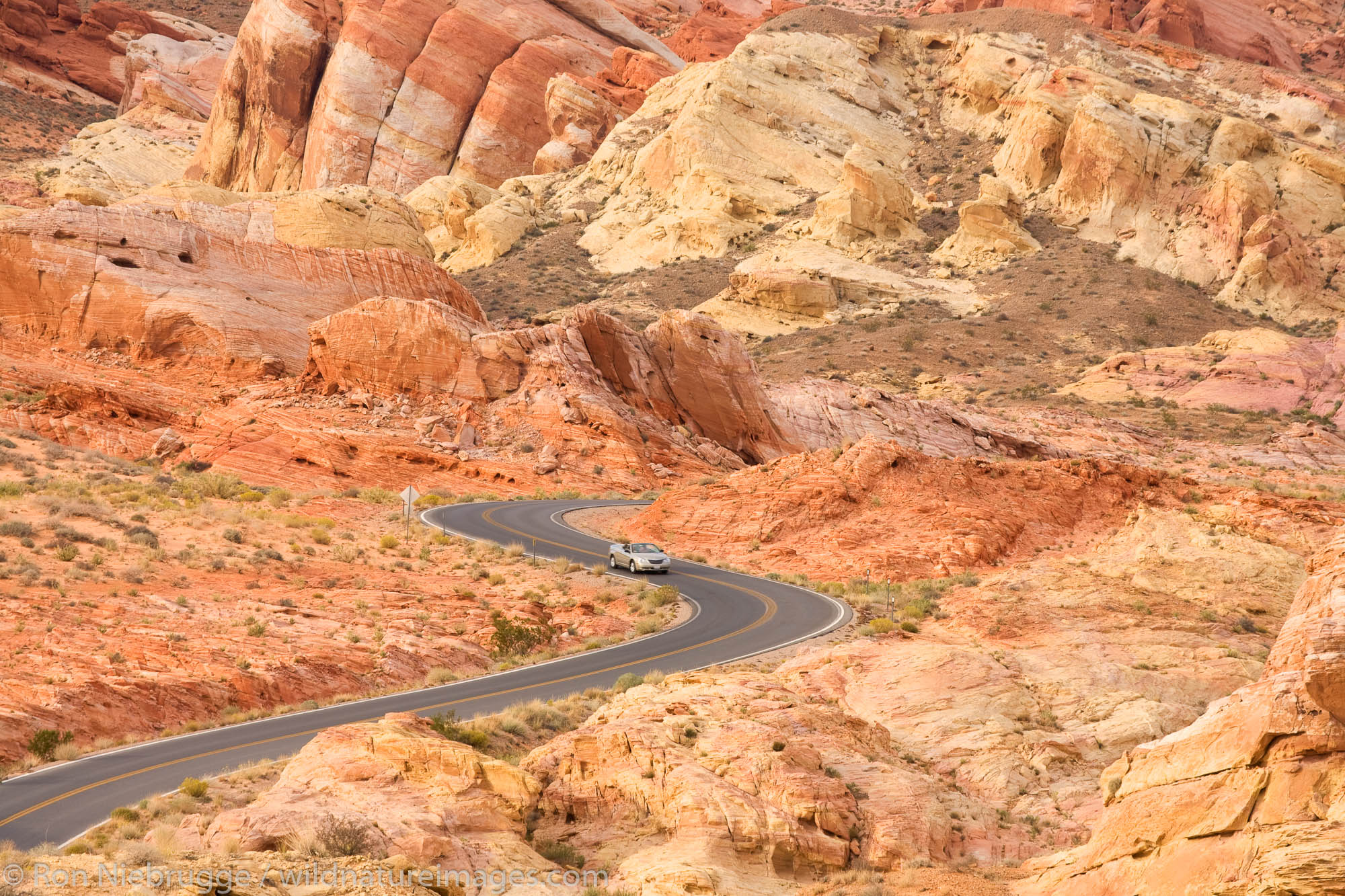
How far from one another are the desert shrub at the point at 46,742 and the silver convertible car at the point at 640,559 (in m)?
17.8

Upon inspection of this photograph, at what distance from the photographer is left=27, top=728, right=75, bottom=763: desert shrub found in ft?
54.3

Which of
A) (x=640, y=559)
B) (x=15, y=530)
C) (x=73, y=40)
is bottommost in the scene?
(x=640, y=559)

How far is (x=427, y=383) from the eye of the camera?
1919 inches

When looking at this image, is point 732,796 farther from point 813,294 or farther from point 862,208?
point 862,208

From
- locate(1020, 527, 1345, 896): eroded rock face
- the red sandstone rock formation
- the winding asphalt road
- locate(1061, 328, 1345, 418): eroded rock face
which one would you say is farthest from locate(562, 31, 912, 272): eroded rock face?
locate(1020, 527, 1345, 896): eroded rock face

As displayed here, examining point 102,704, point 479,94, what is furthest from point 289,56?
point 102,704

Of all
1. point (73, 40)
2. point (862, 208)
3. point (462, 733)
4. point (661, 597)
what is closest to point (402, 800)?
point (462, 733)

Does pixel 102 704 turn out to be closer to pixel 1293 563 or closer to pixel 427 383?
pixel 1293 563

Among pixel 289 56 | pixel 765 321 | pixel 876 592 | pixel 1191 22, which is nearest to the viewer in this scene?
pixel 876 592

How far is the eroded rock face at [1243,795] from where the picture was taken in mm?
9273

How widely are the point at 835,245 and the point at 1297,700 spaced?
2950 inches

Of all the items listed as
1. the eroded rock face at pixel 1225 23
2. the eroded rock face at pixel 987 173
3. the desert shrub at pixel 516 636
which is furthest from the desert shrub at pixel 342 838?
the eroded rock face at pixel 1225 23

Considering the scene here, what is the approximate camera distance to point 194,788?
14.2 metres

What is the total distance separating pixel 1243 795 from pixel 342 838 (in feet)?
30.1
